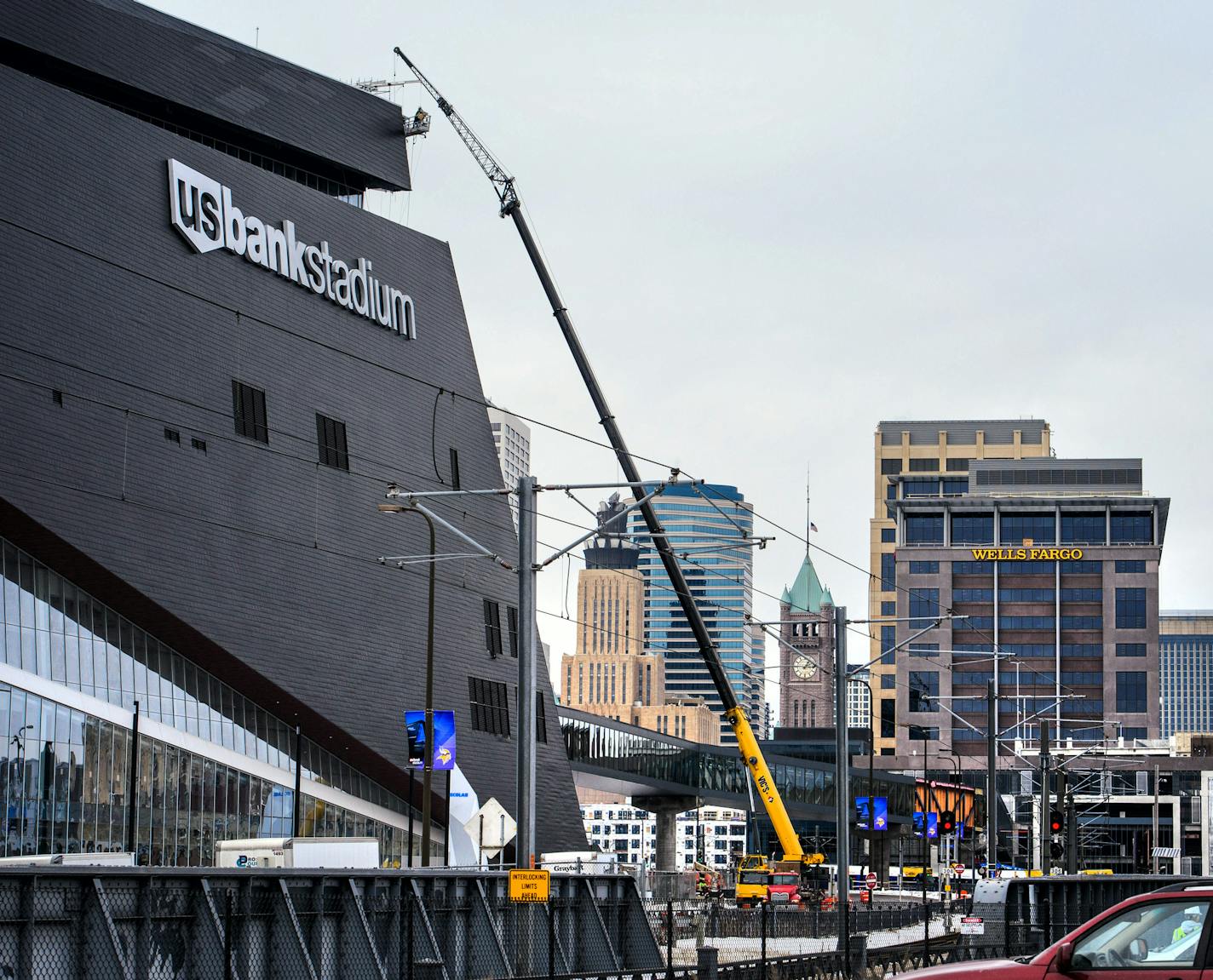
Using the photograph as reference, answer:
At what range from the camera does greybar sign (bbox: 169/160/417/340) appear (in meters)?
59.6

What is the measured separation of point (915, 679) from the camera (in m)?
179

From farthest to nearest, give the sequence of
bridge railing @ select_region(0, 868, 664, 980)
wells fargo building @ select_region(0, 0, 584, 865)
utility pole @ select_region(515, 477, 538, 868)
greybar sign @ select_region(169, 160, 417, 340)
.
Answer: greybar sign @ select_region(169, 160, 417, 340), wells fargo building @ select_region(0, 0, 584, 865), utility pole @ select_region(515, 477, 538, 868), bridge railing @ select_region(0, 868, 664, 980)

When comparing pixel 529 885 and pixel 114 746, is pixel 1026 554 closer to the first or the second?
pixel 114 746

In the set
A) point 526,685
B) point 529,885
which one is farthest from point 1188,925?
point 526,685

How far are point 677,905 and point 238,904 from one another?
40230 mm

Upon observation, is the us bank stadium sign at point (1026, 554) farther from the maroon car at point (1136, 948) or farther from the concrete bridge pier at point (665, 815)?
the maroon car at point (1136, 948)

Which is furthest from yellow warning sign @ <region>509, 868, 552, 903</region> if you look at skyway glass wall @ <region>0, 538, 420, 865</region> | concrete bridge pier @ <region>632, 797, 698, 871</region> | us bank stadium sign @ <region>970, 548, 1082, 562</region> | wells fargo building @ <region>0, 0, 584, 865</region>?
us bank stadium sign @ <region>970, 548, 1082, 562</region>

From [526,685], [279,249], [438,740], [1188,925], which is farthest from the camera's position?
[279,249]

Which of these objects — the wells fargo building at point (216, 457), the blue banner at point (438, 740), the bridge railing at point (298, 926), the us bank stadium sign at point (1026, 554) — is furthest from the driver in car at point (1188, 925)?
the us bank stadium sign at point (1026, 554)

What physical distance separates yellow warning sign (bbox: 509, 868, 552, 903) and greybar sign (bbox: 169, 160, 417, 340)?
38.4 meters

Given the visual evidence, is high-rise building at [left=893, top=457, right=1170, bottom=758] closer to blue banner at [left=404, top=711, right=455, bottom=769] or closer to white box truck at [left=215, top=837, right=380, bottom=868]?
blue banner at [left=404, top=711, right=455, bottom=769]

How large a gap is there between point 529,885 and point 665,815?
345 feet

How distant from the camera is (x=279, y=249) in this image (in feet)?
210

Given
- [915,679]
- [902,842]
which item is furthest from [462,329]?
[915,679]
